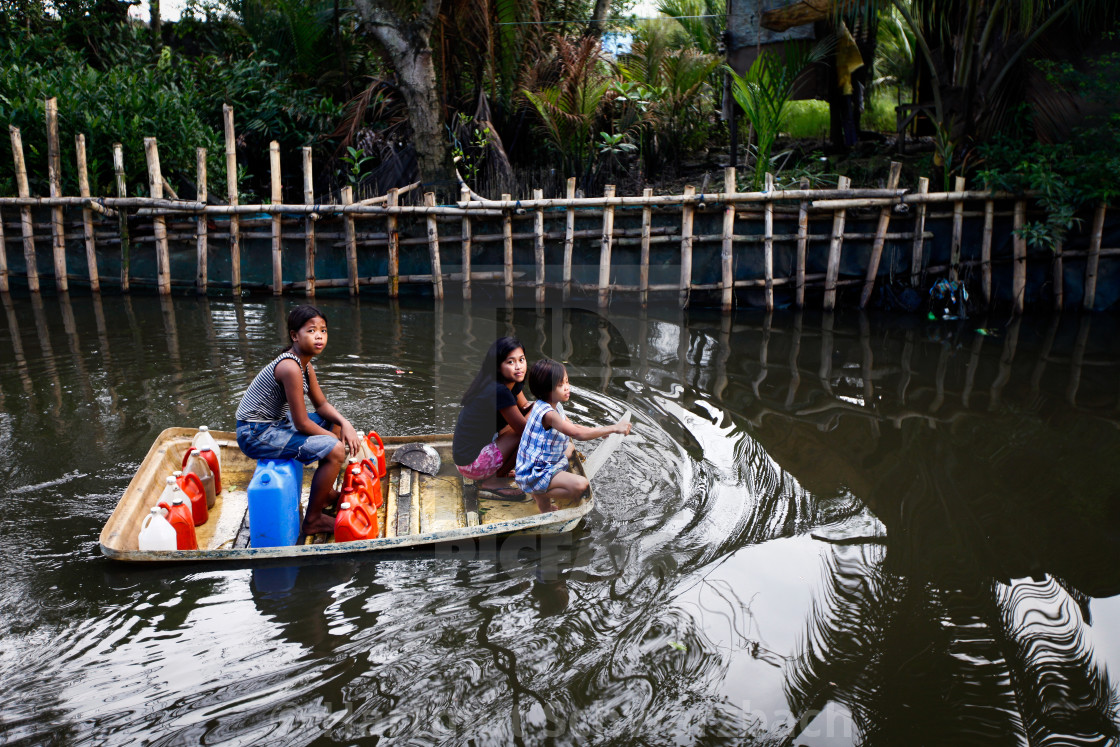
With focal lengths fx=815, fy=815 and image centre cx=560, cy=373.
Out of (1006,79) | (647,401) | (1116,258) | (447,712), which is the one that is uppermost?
(1006,79)

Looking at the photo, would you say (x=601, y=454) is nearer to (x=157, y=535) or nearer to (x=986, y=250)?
(x=157, y=535)

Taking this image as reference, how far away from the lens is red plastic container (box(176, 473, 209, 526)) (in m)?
4.42

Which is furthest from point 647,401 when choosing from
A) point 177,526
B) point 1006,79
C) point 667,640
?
point 1006,79

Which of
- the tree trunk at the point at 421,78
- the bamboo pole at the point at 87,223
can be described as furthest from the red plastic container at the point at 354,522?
the tree trunk at the point at 421,78

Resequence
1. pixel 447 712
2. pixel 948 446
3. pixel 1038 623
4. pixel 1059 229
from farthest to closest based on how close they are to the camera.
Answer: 1. pixel 1059 229
2. pixel 948 446
3. pixel 1038 623
4. pixel 447 712

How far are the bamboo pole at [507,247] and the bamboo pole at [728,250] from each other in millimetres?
2766

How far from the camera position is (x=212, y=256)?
37.7ft

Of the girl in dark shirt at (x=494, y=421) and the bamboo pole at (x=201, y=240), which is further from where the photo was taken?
the bamboo pole at (x=201, y=240)

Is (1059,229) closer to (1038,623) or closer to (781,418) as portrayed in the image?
(781,418)

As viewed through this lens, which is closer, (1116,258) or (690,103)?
(1116,258)

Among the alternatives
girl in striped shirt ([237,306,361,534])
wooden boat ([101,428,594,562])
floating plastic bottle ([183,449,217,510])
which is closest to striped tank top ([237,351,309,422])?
girl in striped shirt ([237,306,361,534])

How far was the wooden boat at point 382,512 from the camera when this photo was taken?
4004mm

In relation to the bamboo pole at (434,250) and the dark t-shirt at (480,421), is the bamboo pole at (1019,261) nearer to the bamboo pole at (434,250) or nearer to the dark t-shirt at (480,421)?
the bamboo pole at (434,250)

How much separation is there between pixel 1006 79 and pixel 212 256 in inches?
440
